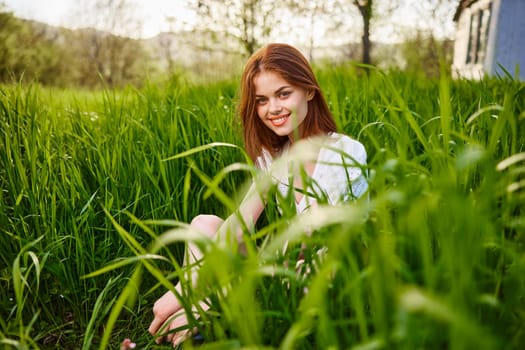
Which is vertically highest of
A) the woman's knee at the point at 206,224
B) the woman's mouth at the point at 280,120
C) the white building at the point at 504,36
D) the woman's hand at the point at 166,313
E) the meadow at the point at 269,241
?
the white building at the point at 504,36

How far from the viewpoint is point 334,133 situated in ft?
6.73

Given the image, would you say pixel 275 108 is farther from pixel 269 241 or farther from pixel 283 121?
pixel 269 241

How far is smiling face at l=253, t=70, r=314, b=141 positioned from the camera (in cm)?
195

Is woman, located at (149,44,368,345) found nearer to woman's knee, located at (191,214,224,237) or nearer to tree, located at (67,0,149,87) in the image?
woman's knee, located at (191,214,224,237)

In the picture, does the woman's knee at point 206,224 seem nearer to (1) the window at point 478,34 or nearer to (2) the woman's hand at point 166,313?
(2) the woman's hand at point 166,313

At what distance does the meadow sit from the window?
34.1 feet

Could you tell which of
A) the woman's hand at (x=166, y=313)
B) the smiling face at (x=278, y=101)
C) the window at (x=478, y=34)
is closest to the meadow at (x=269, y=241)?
the woman's hand at (x=166, y=313)

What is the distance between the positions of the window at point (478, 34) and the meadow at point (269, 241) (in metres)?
10.4

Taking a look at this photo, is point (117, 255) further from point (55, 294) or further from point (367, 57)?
point (367, 57)

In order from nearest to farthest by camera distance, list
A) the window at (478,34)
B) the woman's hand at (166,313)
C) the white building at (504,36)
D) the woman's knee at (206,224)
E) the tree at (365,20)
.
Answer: the woman's hand at (166,313), the woman's knee at (206,224), the white building at (504,36), the tree at (365,20), the window at (478,34)

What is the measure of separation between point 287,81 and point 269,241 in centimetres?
82

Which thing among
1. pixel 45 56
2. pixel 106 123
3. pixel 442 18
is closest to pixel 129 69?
pixel 45 56

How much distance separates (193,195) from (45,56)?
62.0 ft

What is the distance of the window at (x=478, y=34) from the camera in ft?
39.4
